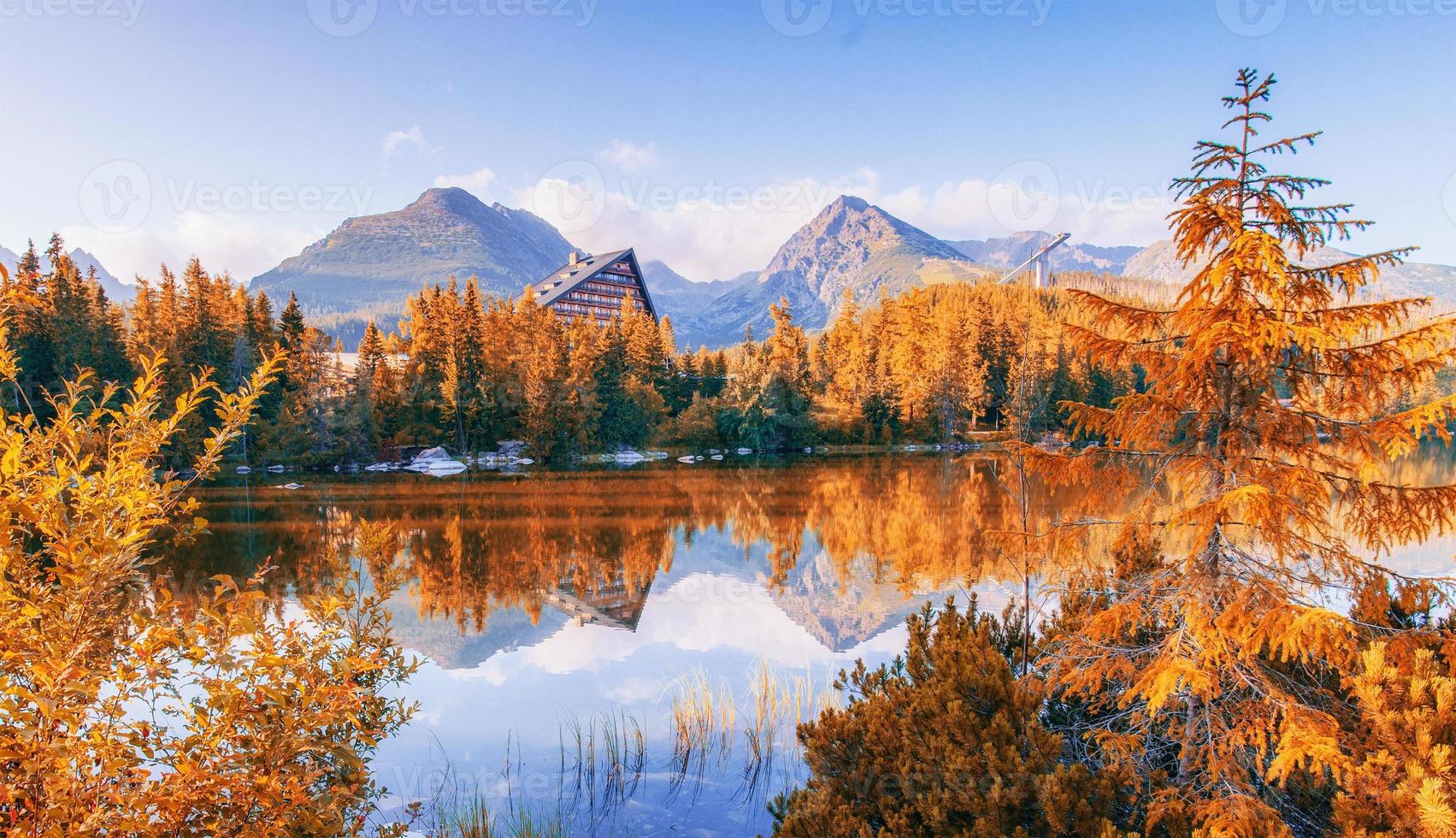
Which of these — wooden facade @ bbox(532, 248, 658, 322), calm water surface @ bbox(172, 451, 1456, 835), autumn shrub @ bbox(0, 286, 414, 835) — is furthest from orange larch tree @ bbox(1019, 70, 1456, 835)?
wooden facade @ bbox(532, 248, 658, 322)

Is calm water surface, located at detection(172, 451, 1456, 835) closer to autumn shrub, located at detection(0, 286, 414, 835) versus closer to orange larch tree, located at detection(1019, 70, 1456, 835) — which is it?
orange larch tree, located at detection(1019, 70, 1456, 835)

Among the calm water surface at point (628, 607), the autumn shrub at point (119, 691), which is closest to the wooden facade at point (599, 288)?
the calm water surface at point (628, 607)

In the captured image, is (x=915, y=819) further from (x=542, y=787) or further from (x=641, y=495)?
(x=641, y=495)

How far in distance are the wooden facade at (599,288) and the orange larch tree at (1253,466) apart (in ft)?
254

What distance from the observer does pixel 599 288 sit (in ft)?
→ 280

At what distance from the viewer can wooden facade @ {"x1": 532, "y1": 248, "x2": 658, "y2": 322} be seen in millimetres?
80688

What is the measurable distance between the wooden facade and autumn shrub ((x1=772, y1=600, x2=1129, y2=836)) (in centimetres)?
7691

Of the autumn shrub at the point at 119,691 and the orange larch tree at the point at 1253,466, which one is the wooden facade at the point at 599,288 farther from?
the autumn shrub at the point at 119,691

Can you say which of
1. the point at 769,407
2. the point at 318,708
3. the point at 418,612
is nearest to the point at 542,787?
the point at 318,708

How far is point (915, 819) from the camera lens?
376 cm

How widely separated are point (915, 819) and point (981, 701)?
0.73m

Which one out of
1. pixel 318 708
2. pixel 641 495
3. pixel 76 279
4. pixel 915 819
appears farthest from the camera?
pixel 76 279

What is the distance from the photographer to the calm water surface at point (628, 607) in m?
6.68

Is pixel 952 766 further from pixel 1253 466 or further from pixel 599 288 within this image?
pixel 599 288
